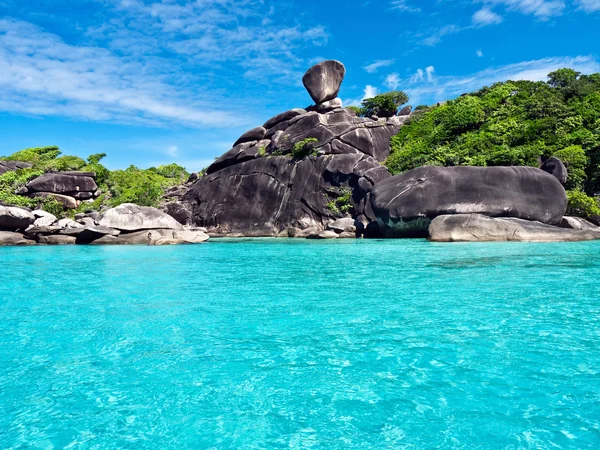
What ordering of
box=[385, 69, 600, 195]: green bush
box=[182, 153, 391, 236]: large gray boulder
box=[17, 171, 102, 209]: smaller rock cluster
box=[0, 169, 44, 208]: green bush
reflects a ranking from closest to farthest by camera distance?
box=[385, 69, 600, 195]: green bush, box=[182, 153, 391, 236]: large gray boulder, box=[0, 169, 44, 208]: green bush, box=[17, 171, 102, 209]: smaller rock cluster

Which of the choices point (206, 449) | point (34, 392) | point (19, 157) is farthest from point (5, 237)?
point (19, 157)

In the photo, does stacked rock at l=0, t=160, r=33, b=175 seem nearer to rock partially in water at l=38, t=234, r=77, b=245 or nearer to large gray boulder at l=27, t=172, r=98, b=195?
large gray boulder at l=27, t=172, r=98, b=195

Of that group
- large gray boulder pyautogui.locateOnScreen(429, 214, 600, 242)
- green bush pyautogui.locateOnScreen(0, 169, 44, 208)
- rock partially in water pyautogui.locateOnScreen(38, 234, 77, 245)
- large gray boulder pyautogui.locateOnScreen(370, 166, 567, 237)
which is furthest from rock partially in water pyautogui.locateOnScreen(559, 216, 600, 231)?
green bush pyautogui.locateOnScreen(0, 169, 44, 208)

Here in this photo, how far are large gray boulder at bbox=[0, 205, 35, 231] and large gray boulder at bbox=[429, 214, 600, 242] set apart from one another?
Answer: 79.4ft

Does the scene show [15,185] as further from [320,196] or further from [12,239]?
[320,196]

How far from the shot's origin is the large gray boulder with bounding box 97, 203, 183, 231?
24281 mm

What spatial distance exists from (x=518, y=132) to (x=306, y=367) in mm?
31325

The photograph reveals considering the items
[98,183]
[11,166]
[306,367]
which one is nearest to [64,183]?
[98,183]

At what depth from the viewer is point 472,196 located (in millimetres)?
21359

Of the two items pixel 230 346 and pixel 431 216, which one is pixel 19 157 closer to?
pixel 431 216

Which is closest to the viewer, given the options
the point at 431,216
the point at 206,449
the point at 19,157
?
the point at 206,449

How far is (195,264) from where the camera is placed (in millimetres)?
13336

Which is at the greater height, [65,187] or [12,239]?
[65,187]

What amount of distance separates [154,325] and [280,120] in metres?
36.6
